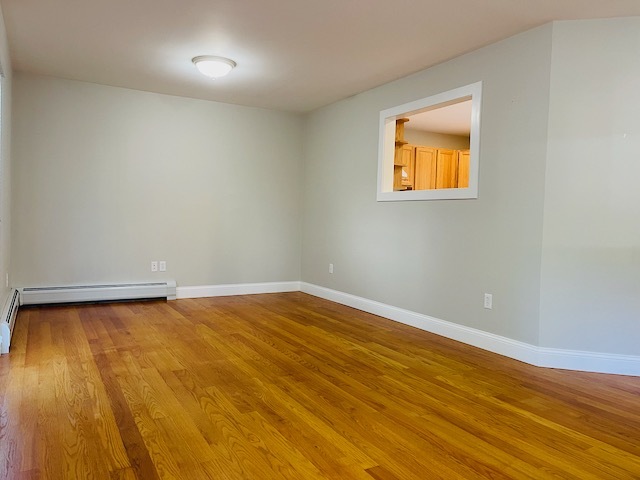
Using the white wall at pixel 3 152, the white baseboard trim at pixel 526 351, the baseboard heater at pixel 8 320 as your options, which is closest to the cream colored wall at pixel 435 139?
the white baseboard trim at pixel 526 351

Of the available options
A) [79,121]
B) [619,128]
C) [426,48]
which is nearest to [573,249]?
[619,128]


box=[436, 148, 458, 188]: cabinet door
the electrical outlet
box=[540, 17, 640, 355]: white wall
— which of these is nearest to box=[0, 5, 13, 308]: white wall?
the electrical outlet

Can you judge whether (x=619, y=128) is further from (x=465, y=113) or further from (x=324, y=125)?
(x=324, y=125)

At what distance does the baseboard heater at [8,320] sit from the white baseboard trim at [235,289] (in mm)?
1623

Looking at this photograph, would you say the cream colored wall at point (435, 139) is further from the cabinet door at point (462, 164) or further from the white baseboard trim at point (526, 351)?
the white baseboard trim at point (526, 351)

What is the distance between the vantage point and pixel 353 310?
4.91 m

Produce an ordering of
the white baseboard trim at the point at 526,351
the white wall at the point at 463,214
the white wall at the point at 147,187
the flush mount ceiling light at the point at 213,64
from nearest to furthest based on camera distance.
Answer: the white baseboard trim at the point at 526,351 → the white wall at the point at 463,214 → the flush mount ceiling light at the point at 213,64 → the white wall at the point at 147,187

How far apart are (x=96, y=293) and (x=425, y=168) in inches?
192

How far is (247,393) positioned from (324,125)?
Answer: 3914mm

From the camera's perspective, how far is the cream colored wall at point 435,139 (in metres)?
7.18

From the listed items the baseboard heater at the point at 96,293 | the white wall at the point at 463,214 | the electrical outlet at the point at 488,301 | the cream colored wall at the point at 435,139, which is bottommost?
the baseboard heater at the point at 96,293

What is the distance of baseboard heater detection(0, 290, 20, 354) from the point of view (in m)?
3.08

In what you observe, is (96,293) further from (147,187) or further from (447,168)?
(447,168)

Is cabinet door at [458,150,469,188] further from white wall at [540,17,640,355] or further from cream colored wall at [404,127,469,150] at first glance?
white wall at [540,17,640,355]
